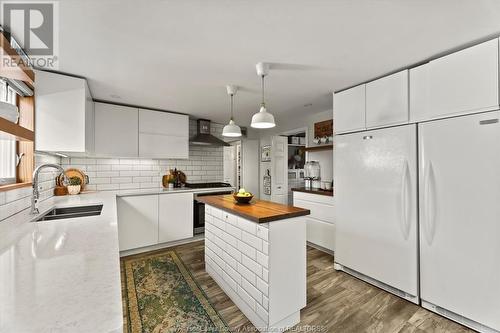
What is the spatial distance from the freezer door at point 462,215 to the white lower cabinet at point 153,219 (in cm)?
305

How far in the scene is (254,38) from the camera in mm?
1597

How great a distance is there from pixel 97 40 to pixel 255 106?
2163mm

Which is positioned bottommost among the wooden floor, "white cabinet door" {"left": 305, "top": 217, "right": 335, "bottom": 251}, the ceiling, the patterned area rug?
the wooden floor

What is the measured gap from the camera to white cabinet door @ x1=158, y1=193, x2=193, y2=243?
10.9 feet

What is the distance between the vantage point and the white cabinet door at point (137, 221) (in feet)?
10.0

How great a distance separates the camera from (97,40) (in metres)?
1.61

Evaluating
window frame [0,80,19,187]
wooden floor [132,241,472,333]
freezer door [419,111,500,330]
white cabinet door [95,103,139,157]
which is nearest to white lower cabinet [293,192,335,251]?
wooden floor [132,241,472,333]

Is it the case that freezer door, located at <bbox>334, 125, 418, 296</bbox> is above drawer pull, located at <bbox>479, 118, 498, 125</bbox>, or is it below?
below

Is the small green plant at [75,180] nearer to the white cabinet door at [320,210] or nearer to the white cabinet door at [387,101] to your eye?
the white cabinet door at [320,210]

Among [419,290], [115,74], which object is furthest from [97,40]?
[419,290]

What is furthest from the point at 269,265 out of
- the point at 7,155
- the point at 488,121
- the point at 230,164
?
the point at 230,164

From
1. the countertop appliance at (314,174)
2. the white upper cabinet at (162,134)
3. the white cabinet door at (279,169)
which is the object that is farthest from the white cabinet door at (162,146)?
the countertop appliance at (314,174)

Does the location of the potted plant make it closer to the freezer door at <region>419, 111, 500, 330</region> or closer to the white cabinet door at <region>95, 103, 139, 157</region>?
the white cabinet door at <region>95, 103, 139, 157</region>

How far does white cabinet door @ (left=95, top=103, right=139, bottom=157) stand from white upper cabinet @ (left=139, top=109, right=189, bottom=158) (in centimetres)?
11
